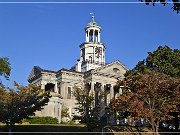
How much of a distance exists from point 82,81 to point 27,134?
39.8 metres

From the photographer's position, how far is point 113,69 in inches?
2953

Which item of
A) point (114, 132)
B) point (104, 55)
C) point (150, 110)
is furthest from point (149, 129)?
point (104, 55)

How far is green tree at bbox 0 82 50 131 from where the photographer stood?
3212 centimetres

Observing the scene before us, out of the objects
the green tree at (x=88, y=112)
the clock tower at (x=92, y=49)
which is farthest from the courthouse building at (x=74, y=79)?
the green tree at (x=88, y=112)

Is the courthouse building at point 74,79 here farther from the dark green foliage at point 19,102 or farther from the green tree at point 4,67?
the dark green foliage at point 19,102

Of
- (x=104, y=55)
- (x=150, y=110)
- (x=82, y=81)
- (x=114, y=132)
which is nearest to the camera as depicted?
(x=150, y=110)

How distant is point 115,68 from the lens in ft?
247

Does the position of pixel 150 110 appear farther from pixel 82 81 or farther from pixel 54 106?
pixel 82 81

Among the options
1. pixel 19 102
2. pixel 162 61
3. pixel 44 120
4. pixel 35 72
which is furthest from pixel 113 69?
pixel 19 102

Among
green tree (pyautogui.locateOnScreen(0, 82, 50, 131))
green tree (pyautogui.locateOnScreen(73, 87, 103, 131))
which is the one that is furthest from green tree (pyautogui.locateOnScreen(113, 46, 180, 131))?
green tree (pyautogui.locateOnScreen(0, 82, 50, 131))

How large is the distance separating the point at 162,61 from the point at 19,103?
2381cm

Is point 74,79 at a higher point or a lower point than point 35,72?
lower

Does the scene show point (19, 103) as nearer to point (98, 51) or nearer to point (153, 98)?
point (153, 98)

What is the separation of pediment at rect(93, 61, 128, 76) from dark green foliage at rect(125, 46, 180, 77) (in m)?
21.2
